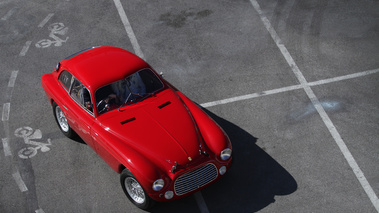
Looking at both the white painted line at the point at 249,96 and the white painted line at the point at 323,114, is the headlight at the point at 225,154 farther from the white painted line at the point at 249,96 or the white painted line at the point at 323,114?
the white painted line at the point at 323,114

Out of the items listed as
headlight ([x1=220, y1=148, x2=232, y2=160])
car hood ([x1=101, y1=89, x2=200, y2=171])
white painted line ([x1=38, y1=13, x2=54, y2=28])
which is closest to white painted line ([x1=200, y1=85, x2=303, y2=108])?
car hood ([x1=101, y1=89, x2=200, y2=171])

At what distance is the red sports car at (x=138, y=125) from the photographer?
355 inches

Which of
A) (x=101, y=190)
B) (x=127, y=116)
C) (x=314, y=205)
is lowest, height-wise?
(x=314, y=205)

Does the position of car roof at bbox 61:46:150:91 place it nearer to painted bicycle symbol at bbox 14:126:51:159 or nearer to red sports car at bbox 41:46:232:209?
red sports car at bbox 41:46:232:209

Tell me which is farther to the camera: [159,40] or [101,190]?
[159,40]

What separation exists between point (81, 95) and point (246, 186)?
3.45 meters

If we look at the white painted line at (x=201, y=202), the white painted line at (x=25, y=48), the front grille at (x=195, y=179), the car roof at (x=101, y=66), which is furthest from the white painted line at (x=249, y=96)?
the white painted line at (x=25, y=48)

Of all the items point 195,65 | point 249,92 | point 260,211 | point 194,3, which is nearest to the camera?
point 260,211

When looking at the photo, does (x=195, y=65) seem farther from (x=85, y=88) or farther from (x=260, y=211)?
(x=260, y=211)

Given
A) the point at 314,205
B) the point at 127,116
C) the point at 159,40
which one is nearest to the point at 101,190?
the point at 127,116

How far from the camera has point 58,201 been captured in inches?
379

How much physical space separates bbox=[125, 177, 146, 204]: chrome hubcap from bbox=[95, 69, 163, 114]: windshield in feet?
4.62

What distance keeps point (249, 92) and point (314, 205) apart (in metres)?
Result: 3.28

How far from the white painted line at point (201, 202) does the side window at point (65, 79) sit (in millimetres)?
3219
